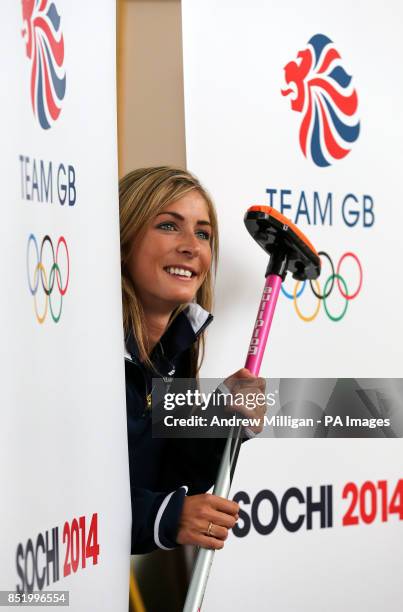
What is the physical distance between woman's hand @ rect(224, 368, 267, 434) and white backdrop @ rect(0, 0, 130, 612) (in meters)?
0.21

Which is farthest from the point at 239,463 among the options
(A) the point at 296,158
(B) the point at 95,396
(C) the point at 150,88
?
(C) the point at 150,88

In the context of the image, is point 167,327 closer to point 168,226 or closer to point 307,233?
point 168,226

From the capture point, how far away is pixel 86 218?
1188mm

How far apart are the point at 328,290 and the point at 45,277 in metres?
0.63

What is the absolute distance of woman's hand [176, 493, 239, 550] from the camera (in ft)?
4.42

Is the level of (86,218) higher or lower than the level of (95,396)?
higher

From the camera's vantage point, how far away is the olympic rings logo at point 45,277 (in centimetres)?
103

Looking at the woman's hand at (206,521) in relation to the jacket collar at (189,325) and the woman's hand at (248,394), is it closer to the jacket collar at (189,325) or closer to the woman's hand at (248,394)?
the woman's hand at (248,394)

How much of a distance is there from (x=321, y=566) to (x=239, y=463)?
246 millimetres

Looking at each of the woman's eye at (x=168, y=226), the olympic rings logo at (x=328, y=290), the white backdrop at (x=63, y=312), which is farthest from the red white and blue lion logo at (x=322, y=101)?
the white backdrop at (x=63, y=312)

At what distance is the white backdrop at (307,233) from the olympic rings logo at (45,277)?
388mm

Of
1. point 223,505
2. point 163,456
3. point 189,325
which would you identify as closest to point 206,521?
point 223,505

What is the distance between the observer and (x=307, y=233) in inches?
60.5

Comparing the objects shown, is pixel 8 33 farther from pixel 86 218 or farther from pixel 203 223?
pixel 203 223
